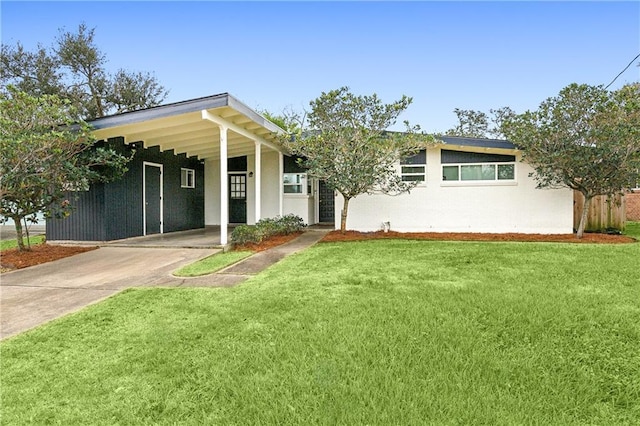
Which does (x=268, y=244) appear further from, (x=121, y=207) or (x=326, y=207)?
(x=326, y=207)

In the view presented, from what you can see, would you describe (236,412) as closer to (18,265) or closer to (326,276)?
(326,276)

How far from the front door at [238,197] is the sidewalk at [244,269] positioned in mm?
5440

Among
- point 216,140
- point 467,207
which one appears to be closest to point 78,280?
point 216,140

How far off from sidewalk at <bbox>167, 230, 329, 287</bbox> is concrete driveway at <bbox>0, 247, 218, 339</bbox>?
1.05 feet

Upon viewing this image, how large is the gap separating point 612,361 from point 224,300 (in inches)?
151

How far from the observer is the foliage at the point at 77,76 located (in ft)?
72.0

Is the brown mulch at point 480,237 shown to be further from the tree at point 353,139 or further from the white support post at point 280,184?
the white support post at point 280,184

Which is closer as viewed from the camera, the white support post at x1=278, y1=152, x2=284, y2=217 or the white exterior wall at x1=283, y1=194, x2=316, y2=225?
the white support post at x1=278, y1=152, x2=284, y2=217

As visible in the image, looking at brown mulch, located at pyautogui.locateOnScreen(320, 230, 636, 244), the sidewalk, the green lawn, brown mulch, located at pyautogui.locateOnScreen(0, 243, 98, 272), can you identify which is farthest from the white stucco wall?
the green lawn

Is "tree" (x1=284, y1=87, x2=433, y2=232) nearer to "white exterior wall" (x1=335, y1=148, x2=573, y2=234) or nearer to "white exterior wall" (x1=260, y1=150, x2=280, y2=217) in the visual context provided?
"white exterior wall" (x1=335, y1=148, x2=573, y2=234)

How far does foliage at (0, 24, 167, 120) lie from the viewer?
72.0 ft

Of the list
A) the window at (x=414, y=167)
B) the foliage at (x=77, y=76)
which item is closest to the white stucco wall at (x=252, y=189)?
the window at (x=414, y=167)

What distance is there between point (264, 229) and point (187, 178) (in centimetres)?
497

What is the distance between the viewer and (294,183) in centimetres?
1343
